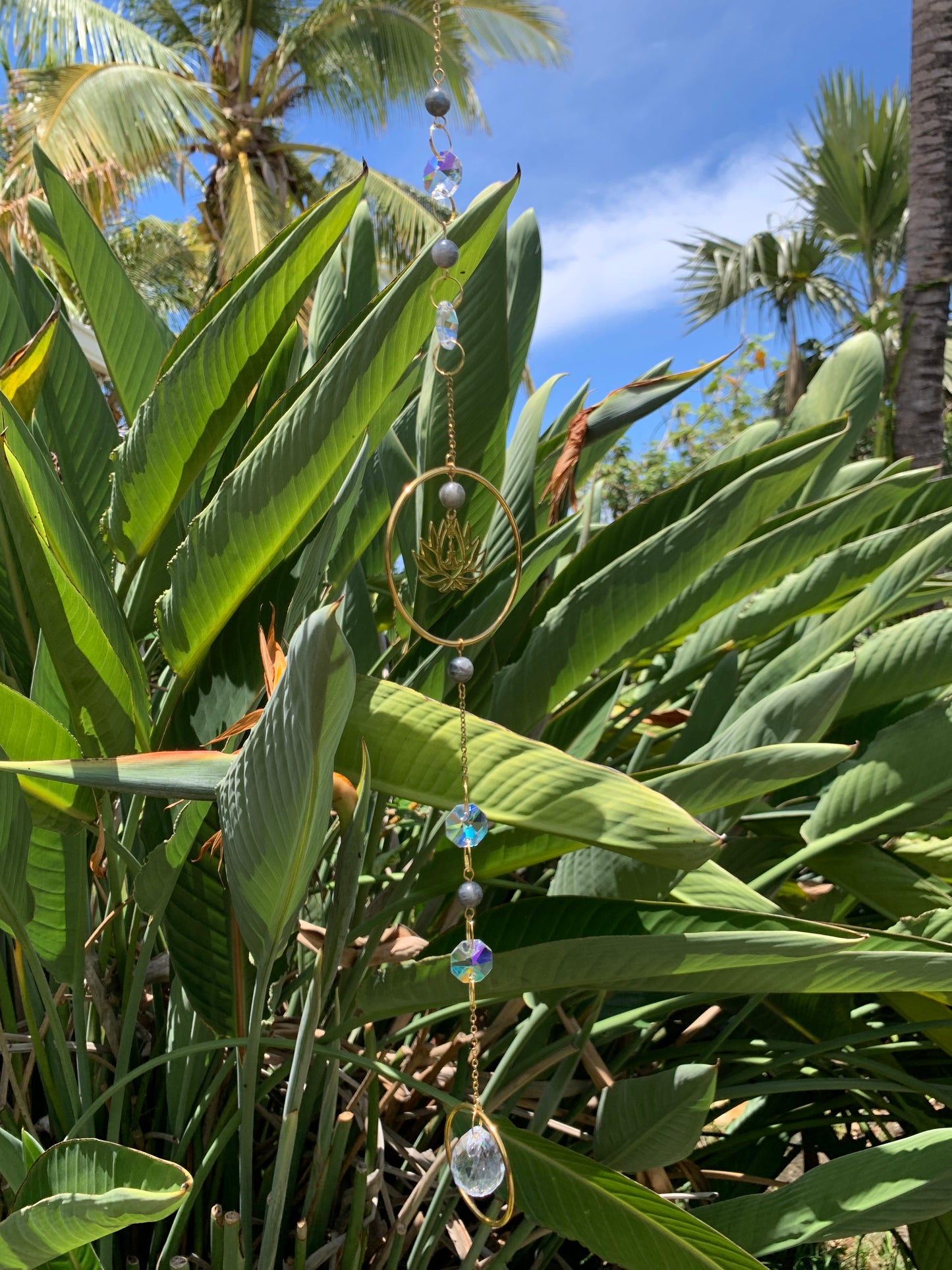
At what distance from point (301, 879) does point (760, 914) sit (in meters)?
0.26

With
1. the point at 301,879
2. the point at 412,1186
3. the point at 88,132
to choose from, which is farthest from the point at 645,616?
the point at 88,132

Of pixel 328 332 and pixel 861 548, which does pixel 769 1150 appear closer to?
pixel 861 548

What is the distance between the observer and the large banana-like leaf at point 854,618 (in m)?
0.72

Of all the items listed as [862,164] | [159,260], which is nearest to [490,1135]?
[862,164]

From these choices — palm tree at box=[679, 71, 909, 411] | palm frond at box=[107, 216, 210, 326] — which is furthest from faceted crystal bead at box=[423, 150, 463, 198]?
palm frond at box=[107, 216, 210, 326]

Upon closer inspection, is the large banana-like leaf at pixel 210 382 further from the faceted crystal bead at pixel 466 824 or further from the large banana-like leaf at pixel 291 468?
the faceted crystal bead at pixel 466 824

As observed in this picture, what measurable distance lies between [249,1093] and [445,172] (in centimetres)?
54

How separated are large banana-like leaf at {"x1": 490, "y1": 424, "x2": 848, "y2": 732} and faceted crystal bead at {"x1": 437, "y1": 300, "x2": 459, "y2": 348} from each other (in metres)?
0.19

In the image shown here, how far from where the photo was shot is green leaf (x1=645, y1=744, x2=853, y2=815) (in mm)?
493

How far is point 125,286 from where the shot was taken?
29.8 inches

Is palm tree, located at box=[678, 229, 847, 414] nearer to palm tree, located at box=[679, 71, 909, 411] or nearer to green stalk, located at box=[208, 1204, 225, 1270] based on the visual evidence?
palm tree, located at box=[679, 71, 909, 411]

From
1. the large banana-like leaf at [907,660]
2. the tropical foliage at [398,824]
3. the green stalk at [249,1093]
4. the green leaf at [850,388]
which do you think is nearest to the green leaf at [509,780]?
the tropical foliage at [398,824]

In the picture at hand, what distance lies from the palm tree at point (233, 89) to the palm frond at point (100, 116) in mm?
12

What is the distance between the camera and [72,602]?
512 mm
